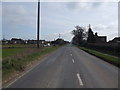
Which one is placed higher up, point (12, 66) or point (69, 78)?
point (12, 66)

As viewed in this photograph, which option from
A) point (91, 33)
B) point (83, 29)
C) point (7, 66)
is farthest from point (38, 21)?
point (83, 29)

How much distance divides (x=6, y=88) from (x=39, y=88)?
4.40ft

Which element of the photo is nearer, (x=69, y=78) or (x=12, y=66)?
(x=69, y=78)

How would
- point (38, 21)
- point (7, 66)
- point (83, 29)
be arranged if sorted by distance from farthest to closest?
point (83, 29)
point (38, 21)
point (7, 66)

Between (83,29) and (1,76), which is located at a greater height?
(83,29)

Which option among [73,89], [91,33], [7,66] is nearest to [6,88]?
[73,89]

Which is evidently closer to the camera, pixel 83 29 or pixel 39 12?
pixel 39 12

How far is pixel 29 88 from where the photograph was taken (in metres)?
8.72

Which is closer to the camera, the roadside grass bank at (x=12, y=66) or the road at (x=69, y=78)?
the road at (x=69, y=78)

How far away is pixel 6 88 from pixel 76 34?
413 feet

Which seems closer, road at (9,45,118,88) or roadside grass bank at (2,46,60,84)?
road at (9,45,118,88)

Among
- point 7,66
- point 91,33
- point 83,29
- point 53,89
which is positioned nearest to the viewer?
point 53,89

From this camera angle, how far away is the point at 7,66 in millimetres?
14898

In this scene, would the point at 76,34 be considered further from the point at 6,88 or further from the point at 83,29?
the point at 6,88
